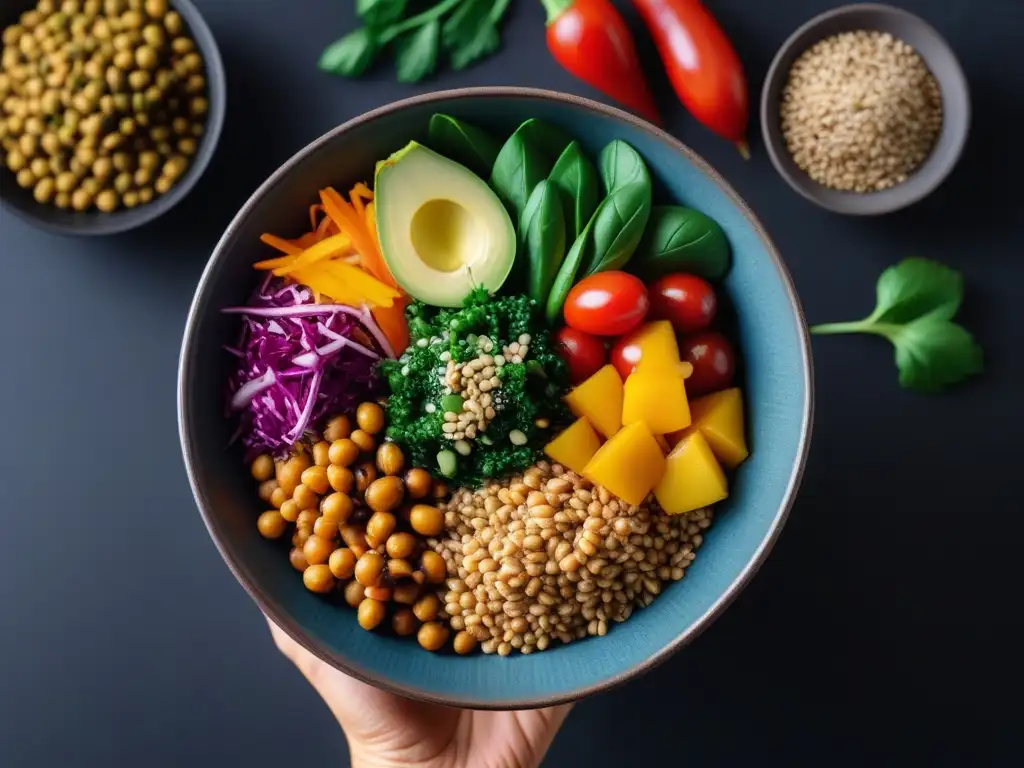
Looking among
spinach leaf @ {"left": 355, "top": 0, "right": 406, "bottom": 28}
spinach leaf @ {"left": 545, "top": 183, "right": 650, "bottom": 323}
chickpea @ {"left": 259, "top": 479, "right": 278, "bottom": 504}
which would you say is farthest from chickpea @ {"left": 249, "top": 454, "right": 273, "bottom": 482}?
spinach leaf @ {"left": 355, "top": 0, "right": 406, "bottom": 28}

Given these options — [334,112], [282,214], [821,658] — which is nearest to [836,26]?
[334,112]

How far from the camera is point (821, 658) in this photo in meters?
2.12

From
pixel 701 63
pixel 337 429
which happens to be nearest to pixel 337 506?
pixel 337 429

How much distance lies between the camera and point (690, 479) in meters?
1.60

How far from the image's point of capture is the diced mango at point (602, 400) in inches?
64.7

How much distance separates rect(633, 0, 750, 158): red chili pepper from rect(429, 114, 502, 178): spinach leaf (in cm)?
55

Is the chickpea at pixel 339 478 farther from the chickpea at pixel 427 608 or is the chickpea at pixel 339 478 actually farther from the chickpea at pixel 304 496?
the chickpea at pixel 427 608

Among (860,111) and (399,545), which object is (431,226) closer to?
(399,545)

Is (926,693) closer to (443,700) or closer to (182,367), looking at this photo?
(443,700)

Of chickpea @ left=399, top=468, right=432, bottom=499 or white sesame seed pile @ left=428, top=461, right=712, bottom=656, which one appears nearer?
white sesame seed pile @ left=428, top=461, right=712, bottom=656

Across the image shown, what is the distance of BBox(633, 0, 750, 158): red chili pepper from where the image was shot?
2006 millimetres

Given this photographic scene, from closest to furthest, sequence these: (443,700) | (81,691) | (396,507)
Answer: (443,700) < (396,507) < (81,691)

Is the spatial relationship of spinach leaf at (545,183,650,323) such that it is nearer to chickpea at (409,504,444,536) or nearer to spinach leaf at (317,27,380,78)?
chickpea at (409,504,444,536)

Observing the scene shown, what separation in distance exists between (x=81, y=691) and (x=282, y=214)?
51.8 inches
